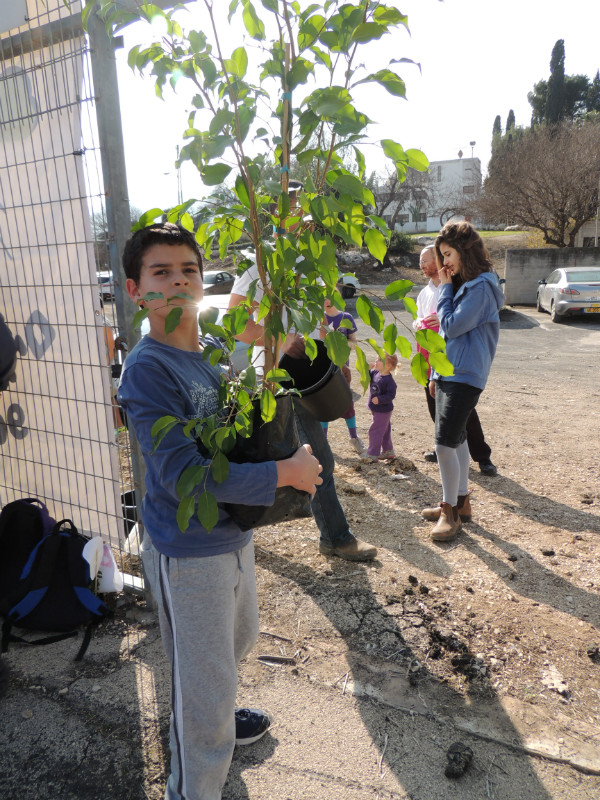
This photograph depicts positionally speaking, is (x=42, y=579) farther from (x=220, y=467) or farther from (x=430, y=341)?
(x=430, y=341)

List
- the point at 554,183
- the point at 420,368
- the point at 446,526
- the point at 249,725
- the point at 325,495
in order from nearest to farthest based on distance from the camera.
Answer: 1. the point at 420,368
2. the point at 249,725
3. the point at 325,495
4. the point at 446,526
5. the point at 554,183

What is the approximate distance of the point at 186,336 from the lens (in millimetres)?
1718

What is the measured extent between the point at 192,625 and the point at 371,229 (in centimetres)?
109

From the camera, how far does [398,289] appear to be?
4.19 feet

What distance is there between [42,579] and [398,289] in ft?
7.61

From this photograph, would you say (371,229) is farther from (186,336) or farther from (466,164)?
(466,164)

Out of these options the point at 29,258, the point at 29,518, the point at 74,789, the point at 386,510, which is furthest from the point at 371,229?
the point at 386,510

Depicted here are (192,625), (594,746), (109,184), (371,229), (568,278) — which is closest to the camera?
(371,229)

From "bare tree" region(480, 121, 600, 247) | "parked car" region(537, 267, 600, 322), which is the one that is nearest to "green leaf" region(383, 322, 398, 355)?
"parked car" region(537, 267, 600, 322)

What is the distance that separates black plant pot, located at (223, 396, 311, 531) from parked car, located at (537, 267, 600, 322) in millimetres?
14630

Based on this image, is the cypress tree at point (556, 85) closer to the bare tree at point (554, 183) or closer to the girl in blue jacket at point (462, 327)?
the bare tree at point (554, 183)

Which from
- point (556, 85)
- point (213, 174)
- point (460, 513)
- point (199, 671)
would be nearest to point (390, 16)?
point (213, 174)

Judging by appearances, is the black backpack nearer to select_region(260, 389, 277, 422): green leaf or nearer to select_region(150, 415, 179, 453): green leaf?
select_region(150, 415, 179, 453): green leaf

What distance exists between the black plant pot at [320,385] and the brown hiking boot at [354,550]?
160 centimetres
